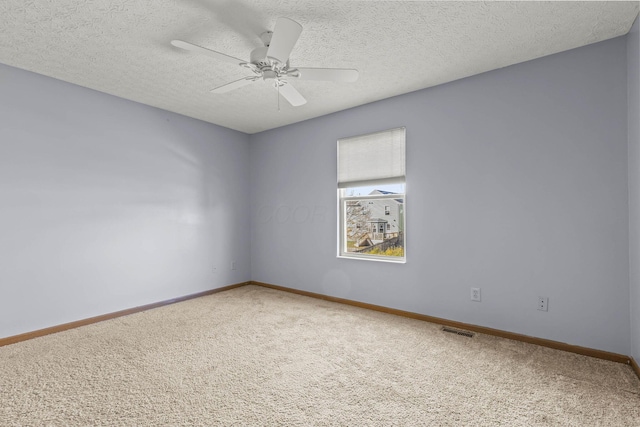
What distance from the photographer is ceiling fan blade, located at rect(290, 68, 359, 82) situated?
6.97 ft

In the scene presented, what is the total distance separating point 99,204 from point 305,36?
274cm

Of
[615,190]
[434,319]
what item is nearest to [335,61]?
[615,190]

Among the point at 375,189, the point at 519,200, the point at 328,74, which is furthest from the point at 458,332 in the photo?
the point at 328,74

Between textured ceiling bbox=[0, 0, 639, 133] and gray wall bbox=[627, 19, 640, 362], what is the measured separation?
225 mm

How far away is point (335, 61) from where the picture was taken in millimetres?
2607

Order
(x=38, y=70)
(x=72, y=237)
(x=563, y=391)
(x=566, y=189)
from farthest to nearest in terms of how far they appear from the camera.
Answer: (x=72, y=237), (x=38, y=70), (x=566, y=189), (x=563, y=391)

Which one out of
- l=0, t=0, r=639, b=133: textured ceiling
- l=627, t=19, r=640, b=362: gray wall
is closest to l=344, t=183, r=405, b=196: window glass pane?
l=0, t=0, r=639, b=133: textured ceiling

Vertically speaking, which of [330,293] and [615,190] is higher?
[615,190]

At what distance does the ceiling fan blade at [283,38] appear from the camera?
168cm

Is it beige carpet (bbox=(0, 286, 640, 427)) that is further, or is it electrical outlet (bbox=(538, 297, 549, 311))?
electrical outlet (bbox=(538, 297, 549, 311))

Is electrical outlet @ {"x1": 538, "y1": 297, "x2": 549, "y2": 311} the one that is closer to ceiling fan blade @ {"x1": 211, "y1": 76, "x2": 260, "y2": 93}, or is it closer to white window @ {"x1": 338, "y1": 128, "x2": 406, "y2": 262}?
white window @ {"x1": 338, "y1": 128, "x2": 406, "y2": 262}

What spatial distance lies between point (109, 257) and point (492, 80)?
13.9ft

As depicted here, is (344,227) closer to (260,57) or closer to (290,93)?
(290,93)

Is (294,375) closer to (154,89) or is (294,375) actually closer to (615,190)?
(615,190)
